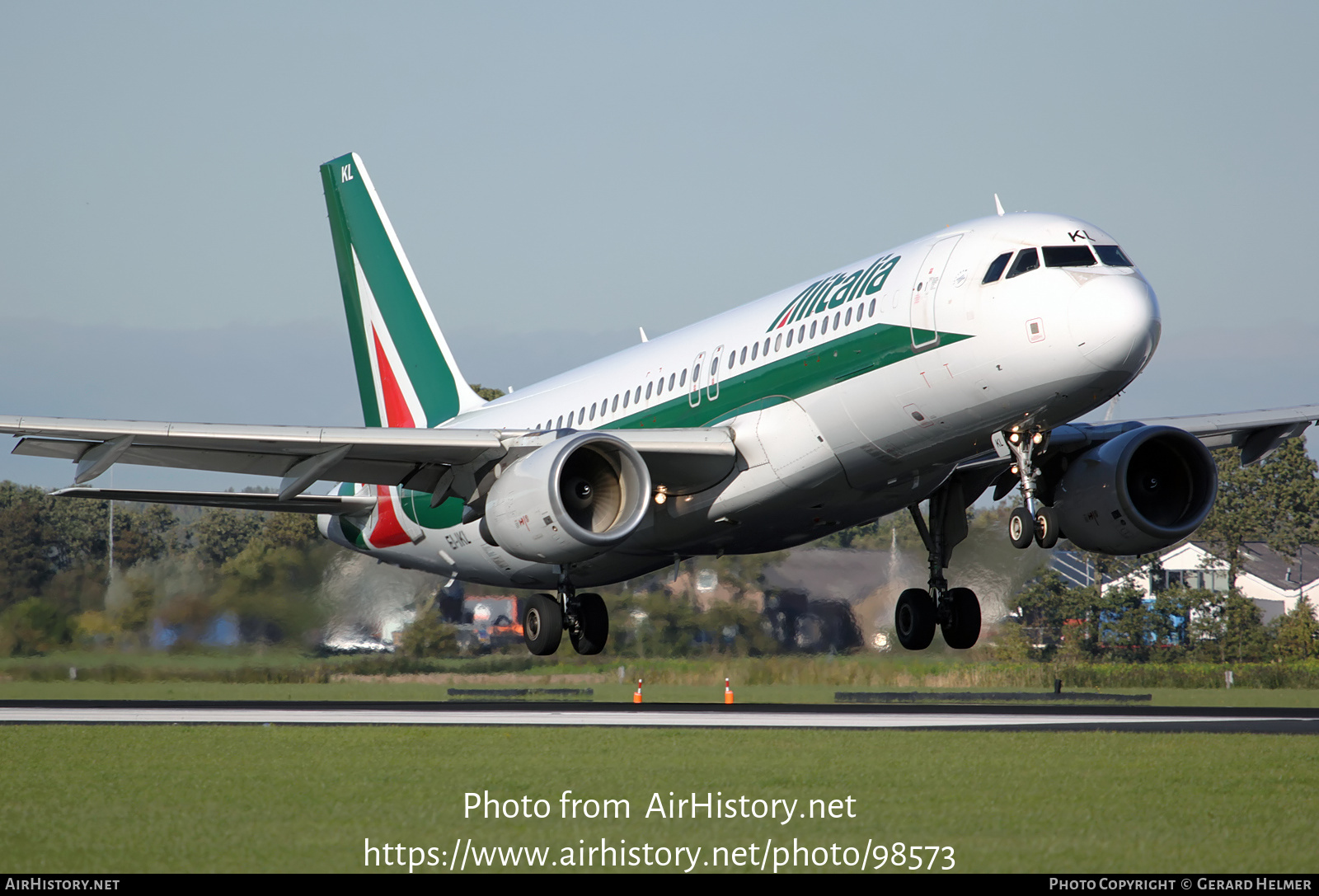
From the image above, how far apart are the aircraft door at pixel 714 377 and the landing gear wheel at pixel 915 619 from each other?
593cm

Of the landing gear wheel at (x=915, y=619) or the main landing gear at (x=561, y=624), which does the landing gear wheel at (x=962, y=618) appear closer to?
the landing gear wheel at (x=915, y=619)

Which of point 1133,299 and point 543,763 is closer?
point 543,763

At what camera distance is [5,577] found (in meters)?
32.4

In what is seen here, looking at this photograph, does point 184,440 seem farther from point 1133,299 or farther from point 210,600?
point 1133,299

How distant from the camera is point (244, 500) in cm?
2833

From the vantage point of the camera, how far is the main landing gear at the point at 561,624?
88.4 feet

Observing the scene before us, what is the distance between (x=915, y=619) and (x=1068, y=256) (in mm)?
9650

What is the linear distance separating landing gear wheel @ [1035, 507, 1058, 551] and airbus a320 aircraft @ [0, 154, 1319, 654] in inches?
1.4

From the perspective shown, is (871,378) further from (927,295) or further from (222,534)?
(222,534)

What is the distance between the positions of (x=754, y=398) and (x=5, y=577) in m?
18.6

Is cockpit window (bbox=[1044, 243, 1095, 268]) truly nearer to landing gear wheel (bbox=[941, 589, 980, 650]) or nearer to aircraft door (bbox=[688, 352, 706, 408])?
aircraft door (bbox=[688, 352, 706, 408])

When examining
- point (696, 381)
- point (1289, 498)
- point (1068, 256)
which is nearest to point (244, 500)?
point (696, 381)
